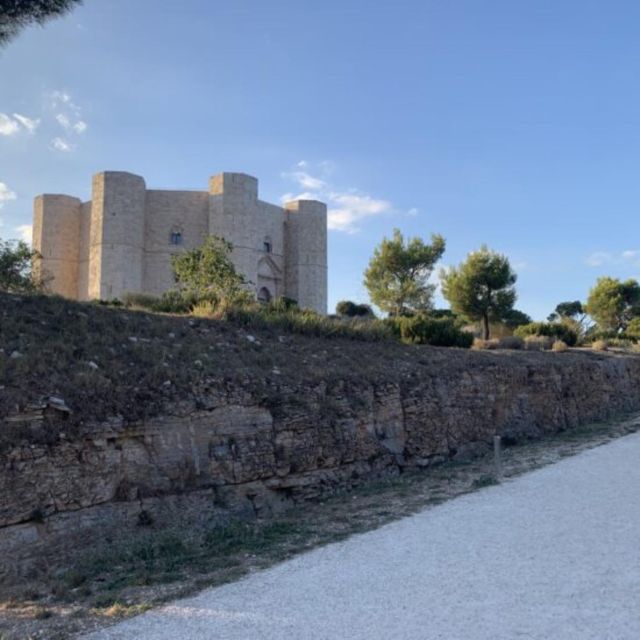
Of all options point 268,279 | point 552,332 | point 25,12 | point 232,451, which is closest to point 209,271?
point 25,12

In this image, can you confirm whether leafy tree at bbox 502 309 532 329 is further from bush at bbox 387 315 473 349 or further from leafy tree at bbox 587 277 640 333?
bush at bbox 387 315 473 349

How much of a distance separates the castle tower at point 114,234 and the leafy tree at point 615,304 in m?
34.3

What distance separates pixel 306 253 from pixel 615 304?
963 inches

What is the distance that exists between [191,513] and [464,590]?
3172mm

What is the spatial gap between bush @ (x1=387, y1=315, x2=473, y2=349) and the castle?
3024cm

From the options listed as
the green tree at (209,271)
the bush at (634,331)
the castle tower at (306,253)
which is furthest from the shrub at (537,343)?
the castle tower at (306,253)

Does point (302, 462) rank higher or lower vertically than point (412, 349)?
lower

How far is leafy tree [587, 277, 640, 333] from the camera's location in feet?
146

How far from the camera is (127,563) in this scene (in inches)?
213

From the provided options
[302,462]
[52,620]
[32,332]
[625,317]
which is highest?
[625,317]

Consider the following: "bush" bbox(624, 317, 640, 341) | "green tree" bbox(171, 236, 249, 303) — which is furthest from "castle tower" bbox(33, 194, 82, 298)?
"bush" bbox(624, 317, 640, 341)

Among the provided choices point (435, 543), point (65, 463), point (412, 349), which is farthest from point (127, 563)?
point (412, 349)

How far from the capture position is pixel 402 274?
40188 mm

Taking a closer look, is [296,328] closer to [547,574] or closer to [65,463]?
[65,463]
